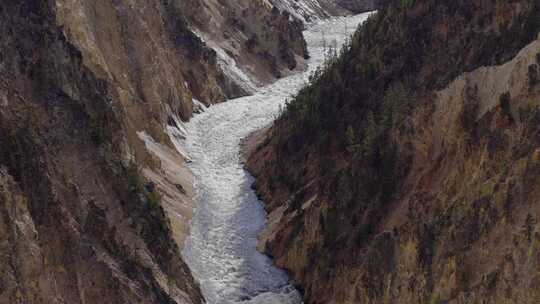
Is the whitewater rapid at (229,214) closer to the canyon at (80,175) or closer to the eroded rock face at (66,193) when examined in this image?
the canyon at (80,175)

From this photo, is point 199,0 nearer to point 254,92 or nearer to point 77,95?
point 254,92

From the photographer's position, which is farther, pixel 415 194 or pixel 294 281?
pixel 294 281

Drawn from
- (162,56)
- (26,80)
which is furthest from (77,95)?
(162,56)

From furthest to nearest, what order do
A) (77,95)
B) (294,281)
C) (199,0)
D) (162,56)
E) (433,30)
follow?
(199,0) → (162,56) → (433,30) → (294,281) → (77,95)

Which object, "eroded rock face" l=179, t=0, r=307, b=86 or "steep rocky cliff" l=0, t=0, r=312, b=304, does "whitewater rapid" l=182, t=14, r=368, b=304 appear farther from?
"eroded rock face" l=179, t=0, r=307, b=86

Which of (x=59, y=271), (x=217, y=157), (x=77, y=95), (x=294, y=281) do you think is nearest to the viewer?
(x=59, y=271)

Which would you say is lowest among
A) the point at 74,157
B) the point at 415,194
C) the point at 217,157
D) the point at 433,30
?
the point at 217,157

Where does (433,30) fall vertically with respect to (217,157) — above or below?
above
